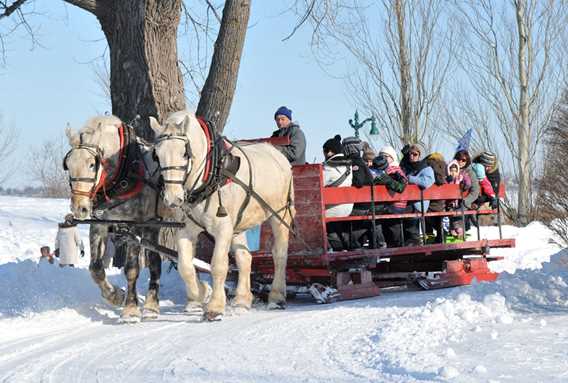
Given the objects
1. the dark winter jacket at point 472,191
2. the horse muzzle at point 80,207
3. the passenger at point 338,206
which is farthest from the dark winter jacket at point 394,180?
the horse muzzle at point 80,207

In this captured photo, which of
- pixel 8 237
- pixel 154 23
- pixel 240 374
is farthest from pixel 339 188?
pixel 8 237

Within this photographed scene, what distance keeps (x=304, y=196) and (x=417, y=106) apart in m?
17.3

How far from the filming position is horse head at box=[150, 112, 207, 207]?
7930 millimetres

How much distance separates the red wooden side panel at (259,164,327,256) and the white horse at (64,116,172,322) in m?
1.84

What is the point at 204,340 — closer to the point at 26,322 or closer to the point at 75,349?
the point at 75,349

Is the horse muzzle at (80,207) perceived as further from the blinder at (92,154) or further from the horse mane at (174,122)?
the horse mane at (174,122)

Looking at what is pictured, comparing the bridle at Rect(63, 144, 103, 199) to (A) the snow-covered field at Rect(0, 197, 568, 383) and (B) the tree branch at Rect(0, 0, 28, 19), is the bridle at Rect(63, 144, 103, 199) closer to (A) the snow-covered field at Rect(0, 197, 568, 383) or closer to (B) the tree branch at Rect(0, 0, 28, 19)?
(A) the snow-covered field at Rect(0, 197, 568, 383)

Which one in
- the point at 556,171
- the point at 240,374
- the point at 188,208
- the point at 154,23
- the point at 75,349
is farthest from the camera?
the point at 154,23

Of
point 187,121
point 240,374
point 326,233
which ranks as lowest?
point 240,374

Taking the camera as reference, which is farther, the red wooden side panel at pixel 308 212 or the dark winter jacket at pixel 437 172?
the dark winter jacket at pixel 437 172

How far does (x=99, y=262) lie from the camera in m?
8.97

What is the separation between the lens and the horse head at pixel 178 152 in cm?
793

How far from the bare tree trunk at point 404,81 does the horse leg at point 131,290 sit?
58.3 feet

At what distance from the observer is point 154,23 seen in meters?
11.5
